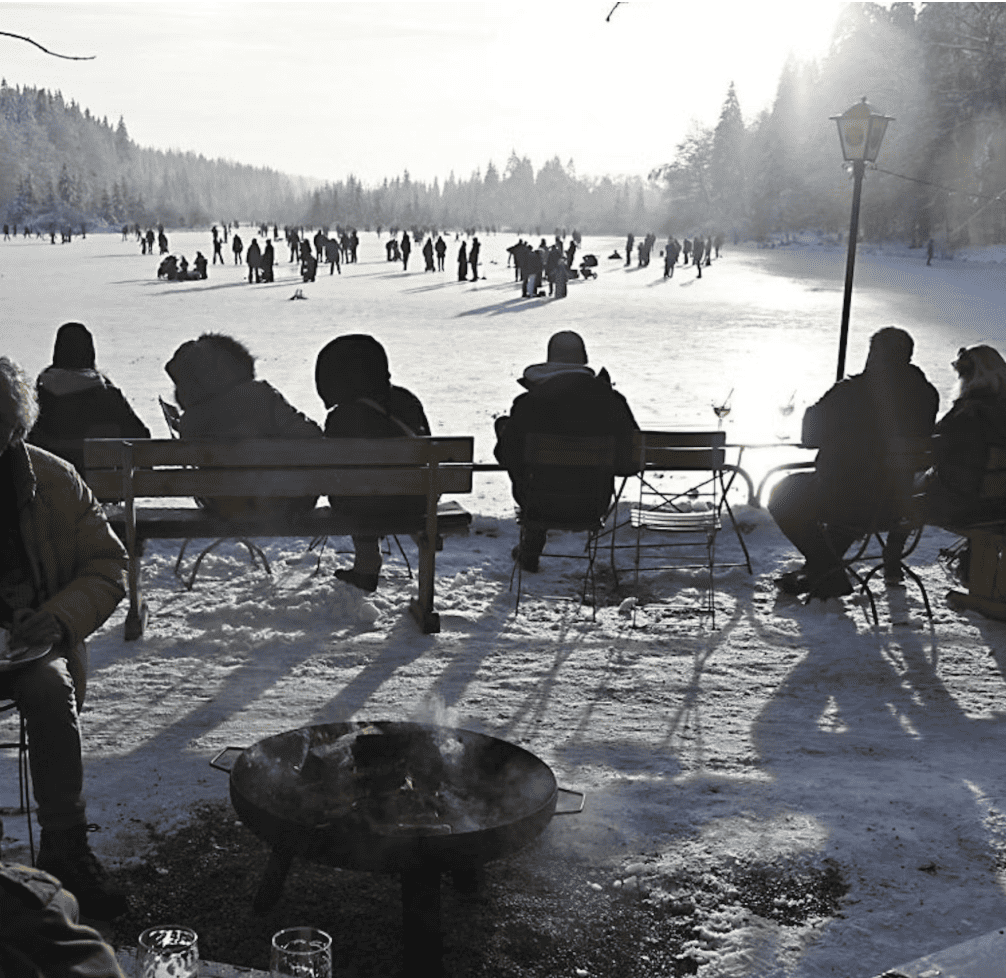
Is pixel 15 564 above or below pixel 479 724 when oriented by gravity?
above

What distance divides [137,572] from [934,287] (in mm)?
37568

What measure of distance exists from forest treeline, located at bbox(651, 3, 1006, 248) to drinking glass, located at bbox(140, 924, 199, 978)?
2987cm

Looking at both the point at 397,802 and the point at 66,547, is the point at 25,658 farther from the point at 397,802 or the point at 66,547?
the point at 397,802

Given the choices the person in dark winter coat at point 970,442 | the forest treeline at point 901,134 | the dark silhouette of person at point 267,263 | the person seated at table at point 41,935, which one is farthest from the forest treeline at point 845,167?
the dark silhouette of person at point 267,263

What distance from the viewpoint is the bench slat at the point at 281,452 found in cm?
550

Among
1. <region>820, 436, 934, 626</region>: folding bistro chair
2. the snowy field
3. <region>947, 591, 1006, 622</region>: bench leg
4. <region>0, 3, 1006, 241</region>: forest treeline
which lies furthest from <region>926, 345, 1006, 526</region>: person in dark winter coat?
<region>0, 3, 1006, 241</region>: forest treeline

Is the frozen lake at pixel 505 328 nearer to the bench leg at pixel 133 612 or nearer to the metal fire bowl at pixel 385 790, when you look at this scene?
the bench leg at pixel 133 612

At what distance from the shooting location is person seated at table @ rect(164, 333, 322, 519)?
602 cm

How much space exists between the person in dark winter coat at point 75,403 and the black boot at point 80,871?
348 cm

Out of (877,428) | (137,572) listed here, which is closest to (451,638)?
(137,572)

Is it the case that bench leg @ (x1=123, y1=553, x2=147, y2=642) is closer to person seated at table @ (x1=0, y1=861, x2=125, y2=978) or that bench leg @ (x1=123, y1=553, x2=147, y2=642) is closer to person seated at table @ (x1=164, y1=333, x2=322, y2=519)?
person seated at table @ (x1=164, y1=333, x2=322, y2=519)

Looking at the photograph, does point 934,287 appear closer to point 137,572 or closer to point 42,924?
point 137,572

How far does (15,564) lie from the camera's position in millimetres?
3400

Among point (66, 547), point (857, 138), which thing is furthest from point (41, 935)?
point (857, 138)
